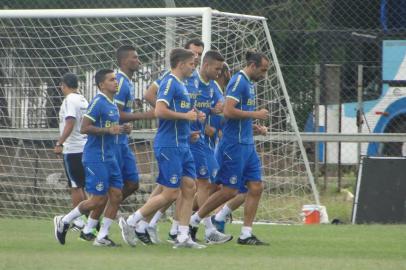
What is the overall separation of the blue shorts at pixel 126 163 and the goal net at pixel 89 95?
11.8 feet

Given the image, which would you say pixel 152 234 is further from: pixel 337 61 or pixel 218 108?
pixel 337 61

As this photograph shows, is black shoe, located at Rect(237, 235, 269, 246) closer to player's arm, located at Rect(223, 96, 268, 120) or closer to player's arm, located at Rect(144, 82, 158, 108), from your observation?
player's arm, located at Rect(223, 96, 268, 120)

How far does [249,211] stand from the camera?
12.5m

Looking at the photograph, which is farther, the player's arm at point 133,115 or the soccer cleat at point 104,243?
the player's arm at point 133,115

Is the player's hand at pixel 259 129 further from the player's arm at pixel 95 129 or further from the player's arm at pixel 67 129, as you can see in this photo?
the player's arm at pixel 67 129

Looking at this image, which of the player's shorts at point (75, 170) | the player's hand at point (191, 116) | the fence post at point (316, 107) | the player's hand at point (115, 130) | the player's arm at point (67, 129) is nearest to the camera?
the player's hand at point (191, 116)

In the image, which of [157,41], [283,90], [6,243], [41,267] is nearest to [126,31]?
[157,41]

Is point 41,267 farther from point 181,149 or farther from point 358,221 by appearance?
point 358,221

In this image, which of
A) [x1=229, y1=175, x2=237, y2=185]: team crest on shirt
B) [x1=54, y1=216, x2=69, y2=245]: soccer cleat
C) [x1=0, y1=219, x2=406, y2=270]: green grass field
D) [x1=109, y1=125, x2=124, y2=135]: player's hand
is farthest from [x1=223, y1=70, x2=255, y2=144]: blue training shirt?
[x1=54, y1=216, x2=69, y2=245]: soccer cleat

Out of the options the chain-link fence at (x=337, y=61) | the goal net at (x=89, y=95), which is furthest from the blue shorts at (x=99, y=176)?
the chain-link fence at (x=337, y=61)

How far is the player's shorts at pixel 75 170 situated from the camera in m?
14.9

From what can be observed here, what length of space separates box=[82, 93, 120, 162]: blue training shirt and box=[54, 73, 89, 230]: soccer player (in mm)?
2502

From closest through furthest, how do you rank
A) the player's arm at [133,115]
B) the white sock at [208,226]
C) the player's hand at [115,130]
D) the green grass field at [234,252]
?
the green grass field at [234,252], the player's hand at [115,130], the player's arm at [133,115], the white sock at [208,226]

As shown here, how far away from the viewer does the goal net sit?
1642 cm
